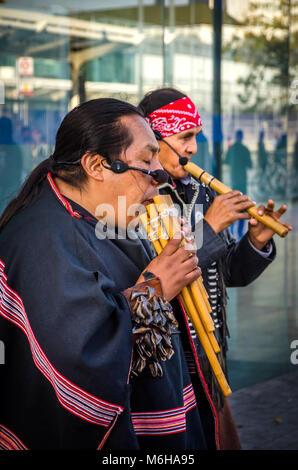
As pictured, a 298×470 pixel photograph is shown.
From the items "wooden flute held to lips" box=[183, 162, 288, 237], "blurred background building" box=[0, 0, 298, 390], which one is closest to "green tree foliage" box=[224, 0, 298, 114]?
"blurred background building" box=[0, 0, 298, 390]

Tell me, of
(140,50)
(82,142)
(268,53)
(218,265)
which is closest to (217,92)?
(268,53)

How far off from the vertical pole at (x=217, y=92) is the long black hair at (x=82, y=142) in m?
3.10

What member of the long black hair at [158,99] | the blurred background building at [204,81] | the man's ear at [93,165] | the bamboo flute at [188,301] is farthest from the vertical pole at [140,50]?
the man's ear at [93,165]

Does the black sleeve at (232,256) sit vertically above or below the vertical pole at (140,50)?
below

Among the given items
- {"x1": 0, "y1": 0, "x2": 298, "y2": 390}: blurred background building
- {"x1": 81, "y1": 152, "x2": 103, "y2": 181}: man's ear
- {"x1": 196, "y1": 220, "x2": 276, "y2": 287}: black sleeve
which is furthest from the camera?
{"x1": 0, "y1": 0, "x2": 298, "y2": 390}: blurred background building

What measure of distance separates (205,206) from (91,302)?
1221 millimetres

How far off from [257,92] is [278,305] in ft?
5.57

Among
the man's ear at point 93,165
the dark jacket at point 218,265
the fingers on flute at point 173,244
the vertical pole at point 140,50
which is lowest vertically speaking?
the dark jacket at point 218,265

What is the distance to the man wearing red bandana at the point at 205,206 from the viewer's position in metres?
2.46

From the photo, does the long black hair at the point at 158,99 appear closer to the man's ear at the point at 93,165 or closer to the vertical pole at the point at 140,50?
the man's ear at the point at 93,165

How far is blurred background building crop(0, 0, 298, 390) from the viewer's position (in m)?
3.56

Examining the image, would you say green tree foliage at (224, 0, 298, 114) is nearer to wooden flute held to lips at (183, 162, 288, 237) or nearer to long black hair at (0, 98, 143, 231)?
wooden flute held to lips at (183, 162, 288, 237)

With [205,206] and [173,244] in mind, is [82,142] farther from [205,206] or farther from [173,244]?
[205,206]

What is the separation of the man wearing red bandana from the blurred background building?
1.04 metres
